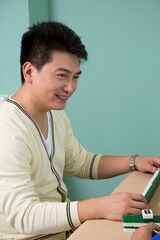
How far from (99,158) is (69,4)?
1.02m

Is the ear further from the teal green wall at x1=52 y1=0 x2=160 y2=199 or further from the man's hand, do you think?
the teal green wall at x1=52 y1=0 x2=160 y2=199

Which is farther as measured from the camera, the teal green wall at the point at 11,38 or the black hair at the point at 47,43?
the teal green wall at the point at 11,38

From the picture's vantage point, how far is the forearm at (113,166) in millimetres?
1298

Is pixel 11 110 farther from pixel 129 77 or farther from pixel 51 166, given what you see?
pixel 129 77

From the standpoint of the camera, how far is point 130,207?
2.80 ft

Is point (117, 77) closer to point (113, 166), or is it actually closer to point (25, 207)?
point (113, 166)

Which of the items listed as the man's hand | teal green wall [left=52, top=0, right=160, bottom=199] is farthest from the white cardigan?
teal green wall [left=52, top=0, right=160, bottom=199]

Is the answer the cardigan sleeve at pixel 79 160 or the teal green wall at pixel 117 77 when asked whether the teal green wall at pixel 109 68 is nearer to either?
the teal green wall at pixel 117 77

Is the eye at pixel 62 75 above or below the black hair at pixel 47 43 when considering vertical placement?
below

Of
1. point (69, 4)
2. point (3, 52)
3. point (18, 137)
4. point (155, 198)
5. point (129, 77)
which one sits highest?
point (69, 4)

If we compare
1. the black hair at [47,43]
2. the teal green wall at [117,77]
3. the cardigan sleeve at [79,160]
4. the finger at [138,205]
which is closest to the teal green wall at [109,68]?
the teal green wall at [117,77]

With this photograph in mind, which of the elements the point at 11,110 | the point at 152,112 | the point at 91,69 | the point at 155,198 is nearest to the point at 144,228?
the point at 155,198

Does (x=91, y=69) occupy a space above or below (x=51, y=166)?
above

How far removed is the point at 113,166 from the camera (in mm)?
1324
